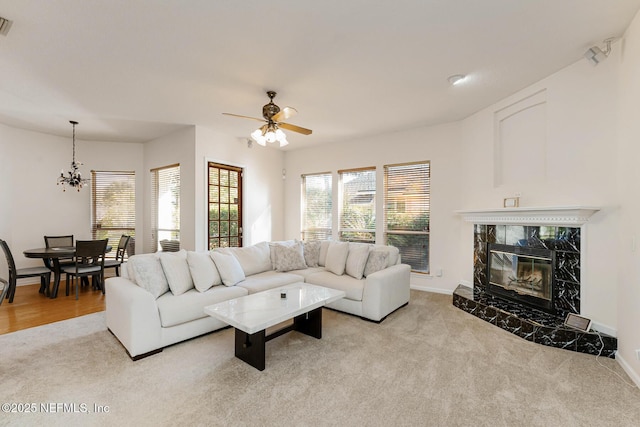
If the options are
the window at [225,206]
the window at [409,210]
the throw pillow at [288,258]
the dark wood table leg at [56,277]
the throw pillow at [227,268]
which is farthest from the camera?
the window at [225,206]

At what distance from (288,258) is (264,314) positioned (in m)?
1.92

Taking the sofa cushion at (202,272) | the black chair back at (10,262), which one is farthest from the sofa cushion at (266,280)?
the black chair back at (10,262)

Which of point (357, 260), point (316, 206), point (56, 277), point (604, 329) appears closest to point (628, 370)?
point (604, 329)

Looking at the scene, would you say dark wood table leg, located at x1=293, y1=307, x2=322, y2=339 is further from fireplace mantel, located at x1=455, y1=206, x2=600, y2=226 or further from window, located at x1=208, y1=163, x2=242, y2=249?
window, located at x1=208, y1=163, x2=242, y2=249

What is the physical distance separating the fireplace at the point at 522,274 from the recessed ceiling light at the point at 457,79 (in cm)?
208

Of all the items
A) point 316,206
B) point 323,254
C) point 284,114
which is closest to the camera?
point 284,114

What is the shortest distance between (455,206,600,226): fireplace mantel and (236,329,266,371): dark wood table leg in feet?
9.98

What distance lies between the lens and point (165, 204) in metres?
5.73

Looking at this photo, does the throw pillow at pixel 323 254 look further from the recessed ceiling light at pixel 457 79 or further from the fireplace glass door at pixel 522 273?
the recessed ceiling light at pixel 457 79

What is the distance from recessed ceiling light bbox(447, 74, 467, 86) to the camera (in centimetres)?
315

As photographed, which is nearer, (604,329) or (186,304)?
(604,329)

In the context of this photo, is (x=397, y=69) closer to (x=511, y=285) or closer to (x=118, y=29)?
(x=118, y=29)

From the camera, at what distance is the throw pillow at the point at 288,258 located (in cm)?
437

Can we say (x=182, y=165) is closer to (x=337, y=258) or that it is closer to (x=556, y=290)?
(x=337, y=258)
